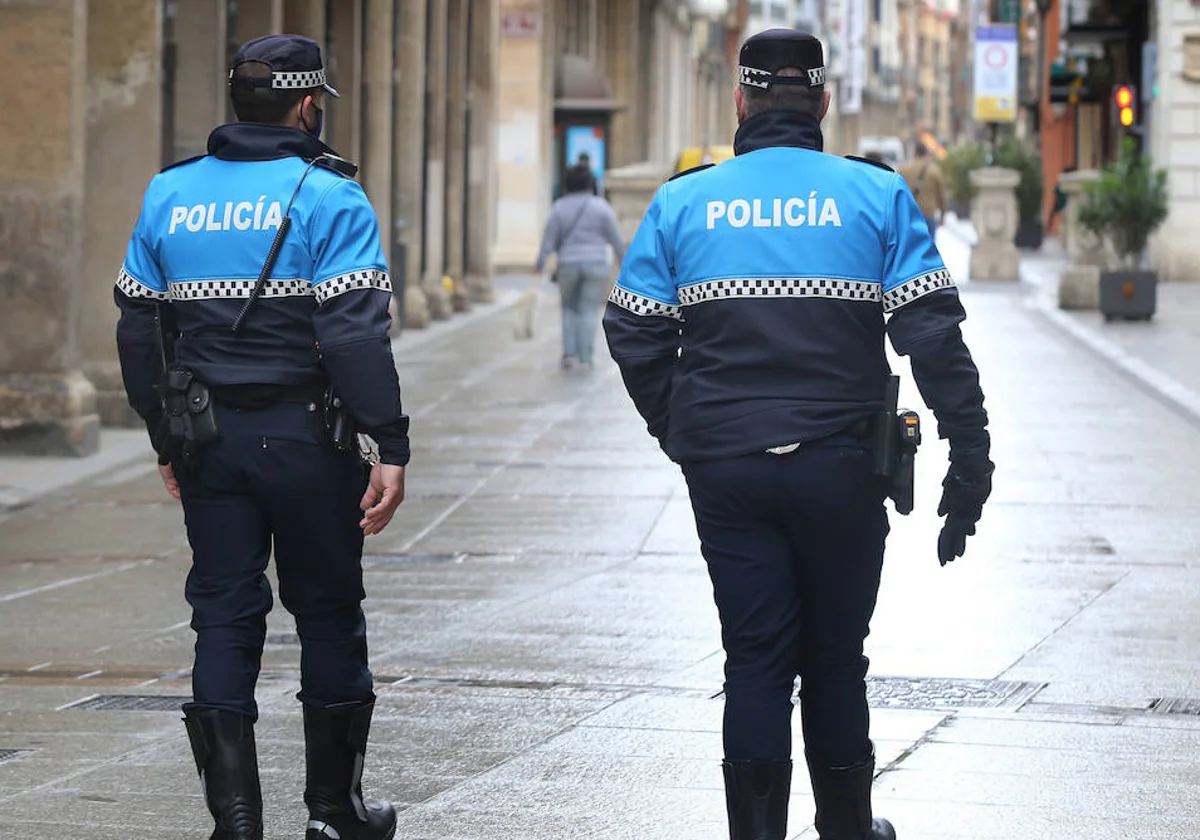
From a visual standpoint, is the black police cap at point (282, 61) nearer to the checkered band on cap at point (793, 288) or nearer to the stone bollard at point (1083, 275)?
the checkered band on cap at point (793, 288)

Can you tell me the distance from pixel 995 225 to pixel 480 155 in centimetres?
774

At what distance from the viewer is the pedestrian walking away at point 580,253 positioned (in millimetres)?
20531

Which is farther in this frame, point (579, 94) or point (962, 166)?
point (962, 166)

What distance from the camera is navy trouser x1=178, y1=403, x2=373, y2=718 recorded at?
511 cm

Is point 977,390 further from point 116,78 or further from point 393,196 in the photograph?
point 393,196

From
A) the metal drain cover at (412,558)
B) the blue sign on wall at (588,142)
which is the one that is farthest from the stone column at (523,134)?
the metal drain cover at (412,558)

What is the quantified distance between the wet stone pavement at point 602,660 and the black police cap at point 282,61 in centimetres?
173

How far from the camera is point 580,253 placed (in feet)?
68.3

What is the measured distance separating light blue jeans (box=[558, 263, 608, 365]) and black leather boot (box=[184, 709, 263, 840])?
15358 millimetres

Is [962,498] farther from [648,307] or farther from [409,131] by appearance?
[409,131]

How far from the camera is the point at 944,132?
192 metres

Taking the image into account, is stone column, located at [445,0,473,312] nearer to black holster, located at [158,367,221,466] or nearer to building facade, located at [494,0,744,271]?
building facade, located at [494,0,744,271]

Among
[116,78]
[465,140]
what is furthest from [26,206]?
[465,140]

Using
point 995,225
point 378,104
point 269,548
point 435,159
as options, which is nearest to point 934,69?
point 995,225
